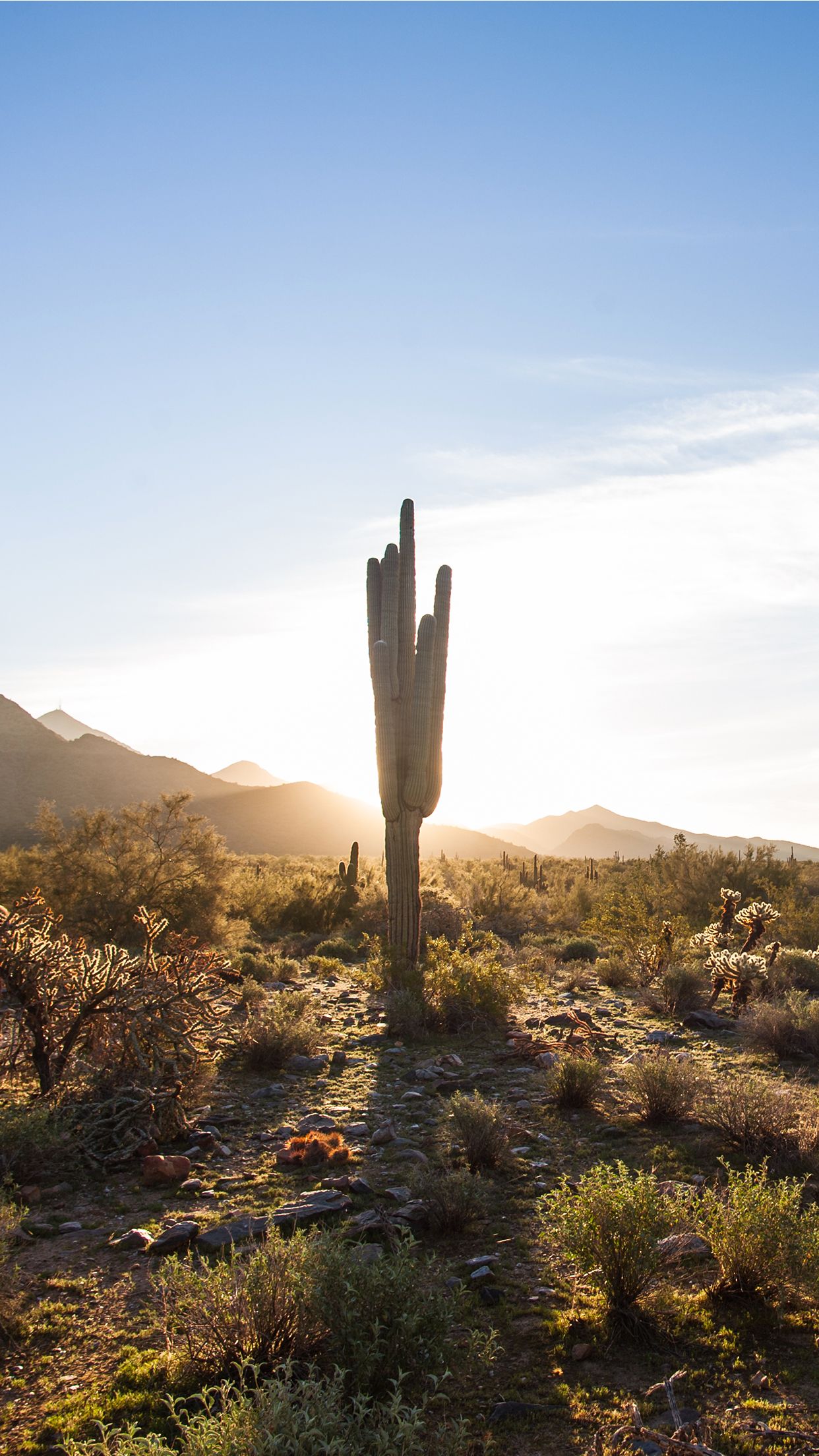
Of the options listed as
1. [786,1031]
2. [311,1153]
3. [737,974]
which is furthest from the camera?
[737,974]

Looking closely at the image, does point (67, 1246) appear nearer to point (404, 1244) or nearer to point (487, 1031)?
point (404, 1244)

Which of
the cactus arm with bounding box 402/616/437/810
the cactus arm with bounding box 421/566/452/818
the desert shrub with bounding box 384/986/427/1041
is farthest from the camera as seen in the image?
the cactus arm with bounding box 421/566/452/818

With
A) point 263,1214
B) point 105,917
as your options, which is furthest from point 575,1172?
point 105,917

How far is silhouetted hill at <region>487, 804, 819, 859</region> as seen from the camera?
457 ft

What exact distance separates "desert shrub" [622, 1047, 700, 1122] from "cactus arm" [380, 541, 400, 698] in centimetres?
775

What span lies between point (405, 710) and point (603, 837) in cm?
13981

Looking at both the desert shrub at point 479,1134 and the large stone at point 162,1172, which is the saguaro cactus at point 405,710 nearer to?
the desert shrub at point 479,1134

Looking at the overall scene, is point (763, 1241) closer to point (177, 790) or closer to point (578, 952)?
point (578, 952)

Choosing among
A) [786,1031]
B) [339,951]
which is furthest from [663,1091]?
[339,951]

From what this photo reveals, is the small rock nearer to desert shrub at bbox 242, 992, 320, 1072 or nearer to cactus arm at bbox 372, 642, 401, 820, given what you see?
desert shrub at bbox 242, 992, 320, 1072

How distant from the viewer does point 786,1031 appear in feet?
31.5

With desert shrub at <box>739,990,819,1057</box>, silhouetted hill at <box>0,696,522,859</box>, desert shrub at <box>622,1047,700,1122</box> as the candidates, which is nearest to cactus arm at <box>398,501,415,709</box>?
desert shrub at <box>739,990,819,1057</box>

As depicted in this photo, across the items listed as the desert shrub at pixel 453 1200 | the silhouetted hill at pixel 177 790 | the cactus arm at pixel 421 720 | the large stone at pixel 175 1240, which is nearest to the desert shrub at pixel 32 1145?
the large stone at pixel 175 1240

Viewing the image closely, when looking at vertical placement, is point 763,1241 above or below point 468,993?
above
